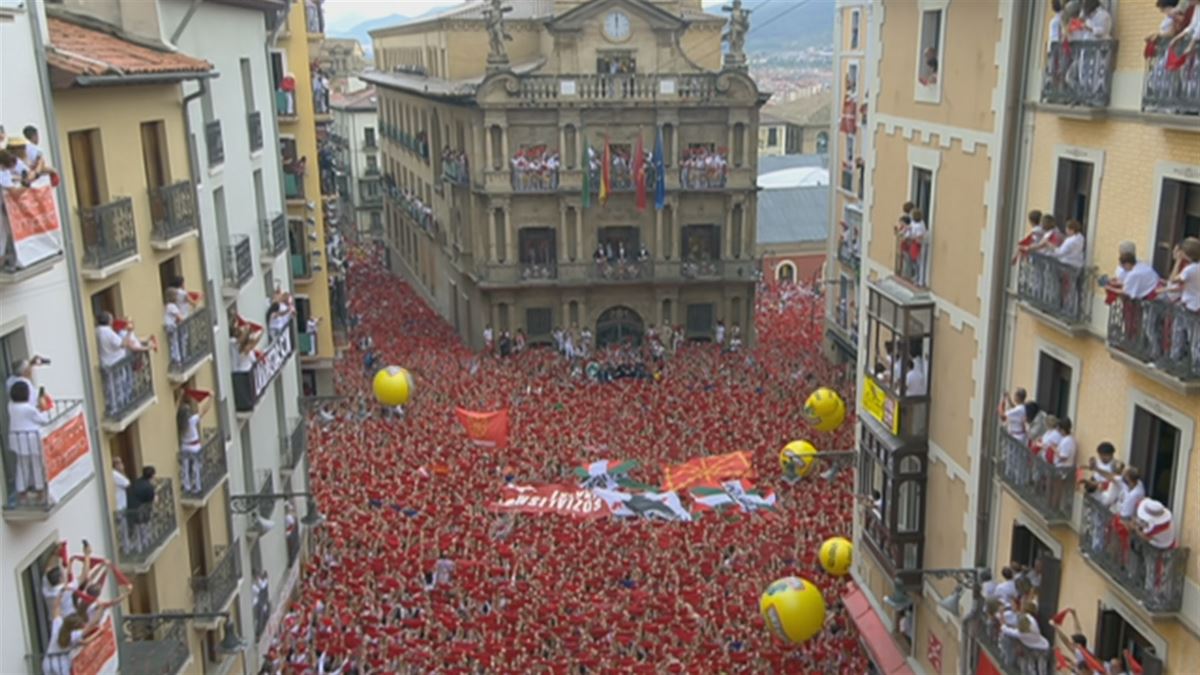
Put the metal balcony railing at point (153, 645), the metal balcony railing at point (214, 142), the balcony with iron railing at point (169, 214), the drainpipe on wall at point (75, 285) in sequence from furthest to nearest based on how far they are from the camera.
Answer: the metal balcony railing at point (214, 142), the balcony with iron railing at point (169, 214), the metal balcony railing at point (153, 645), the drainpipe on wall at point (75, 285)

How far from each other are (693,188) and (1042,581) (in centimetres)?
3324

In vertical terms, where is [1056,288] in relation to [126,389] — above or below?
above

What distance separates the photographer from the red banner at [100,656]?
43.8ft

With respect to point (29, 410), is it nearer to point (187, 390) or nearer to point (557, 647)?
point (187, 390)

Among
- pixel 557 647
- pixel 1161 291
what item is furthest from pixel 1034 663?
pixel 557 647

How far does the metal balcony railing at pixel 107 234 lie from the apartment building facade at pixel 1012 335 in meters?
12.7

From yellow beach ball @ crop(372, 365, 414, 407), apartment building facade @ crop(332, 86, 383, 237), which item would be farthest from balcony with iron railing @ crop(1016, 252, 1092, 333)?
apartment building facade @ crop(332, 86, 383, 237)

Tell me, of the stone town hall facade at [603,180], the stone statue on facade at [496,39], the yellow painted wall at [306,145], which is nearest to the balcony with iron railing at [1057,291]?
the yellow painted wall at [306,145]

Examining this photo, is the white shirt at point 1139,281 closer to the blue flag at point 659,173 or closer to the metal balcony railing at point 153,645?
the metal balcony railing at point 153,645

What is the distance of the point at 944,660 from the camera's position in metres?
19.7

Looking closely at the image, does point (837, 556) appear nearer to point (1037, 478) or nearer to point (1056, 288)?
point (1037, 478)

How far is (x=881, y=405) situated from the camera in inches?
803

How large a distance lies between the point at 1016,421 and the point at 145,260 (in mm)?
13847

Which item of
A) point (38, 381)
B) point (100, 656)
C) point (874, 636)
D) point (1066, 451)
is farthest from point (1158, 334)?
point (100, 656)
